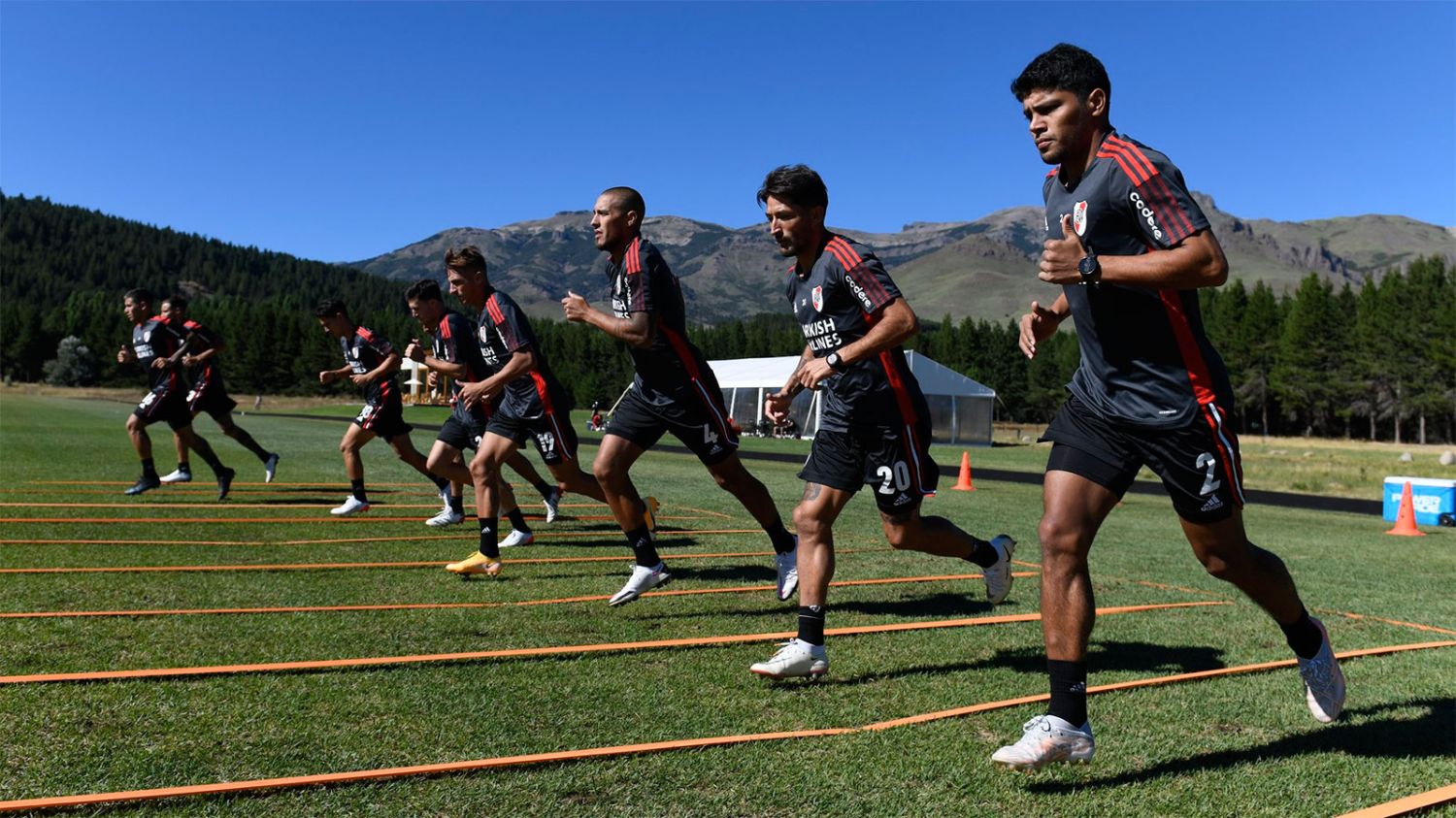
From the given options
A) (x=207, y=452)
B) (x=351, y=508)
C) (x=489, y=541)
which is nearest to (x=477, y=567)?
(x=489, y=541)

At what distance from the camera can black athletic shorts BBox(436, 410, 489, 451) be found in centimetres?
922

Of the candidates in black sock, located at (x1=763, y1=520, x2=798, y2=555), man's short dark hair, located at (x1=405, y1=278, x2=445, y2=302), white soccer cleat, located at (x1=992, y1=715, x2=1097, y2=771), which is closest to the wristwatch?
white soccer cleat, located at (x1=992, y1=715, x2=1097, y2=771)

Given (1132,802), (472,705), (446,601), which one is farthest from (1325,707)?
(446,601)

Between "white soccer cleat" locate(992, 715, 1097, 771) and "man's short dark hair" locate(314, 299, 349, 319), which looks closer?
"white soccer cleat" locate(992, 715, 1097, 771)

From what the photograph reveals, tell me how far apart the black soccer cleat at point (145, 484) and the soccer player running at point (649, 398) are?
25.8 ft

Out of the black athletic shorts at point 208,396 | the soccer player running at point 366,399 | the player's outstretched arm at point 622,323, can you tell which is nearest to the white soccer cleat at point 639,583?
the player's outstretched arm at point 622,323

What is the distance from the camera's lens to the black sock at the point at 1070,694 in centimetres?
334

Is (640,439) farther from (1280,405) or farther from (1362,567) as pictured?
(1280,405)

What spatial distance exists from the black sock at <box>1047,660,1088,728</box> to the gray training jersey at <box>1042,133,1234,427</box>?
90 centimetres

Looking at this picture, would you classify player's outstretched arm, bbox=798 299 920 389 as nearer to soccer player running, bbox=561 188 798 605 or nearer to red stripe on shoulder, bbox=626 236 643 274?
soccer player running, bbox=561 188 798 605

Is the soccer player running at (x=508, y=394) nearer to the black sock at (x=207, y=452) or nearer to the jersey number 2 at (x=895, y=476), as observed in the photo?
the jersey number 2 at (x=895, y=476)

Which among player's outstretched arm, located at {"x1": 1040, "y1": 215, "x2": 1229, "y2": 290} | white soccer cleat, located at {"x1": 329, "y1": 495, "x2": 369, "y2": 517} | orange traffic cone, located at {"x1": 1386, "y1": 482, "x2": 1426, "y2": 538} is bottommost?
orange traffic cone, located at {"x1": 1386, "y1": 482, "x2": 1426, "y2": 538}

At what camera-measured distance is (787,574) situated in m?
6.15

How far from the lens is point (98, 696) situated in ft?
12.4
